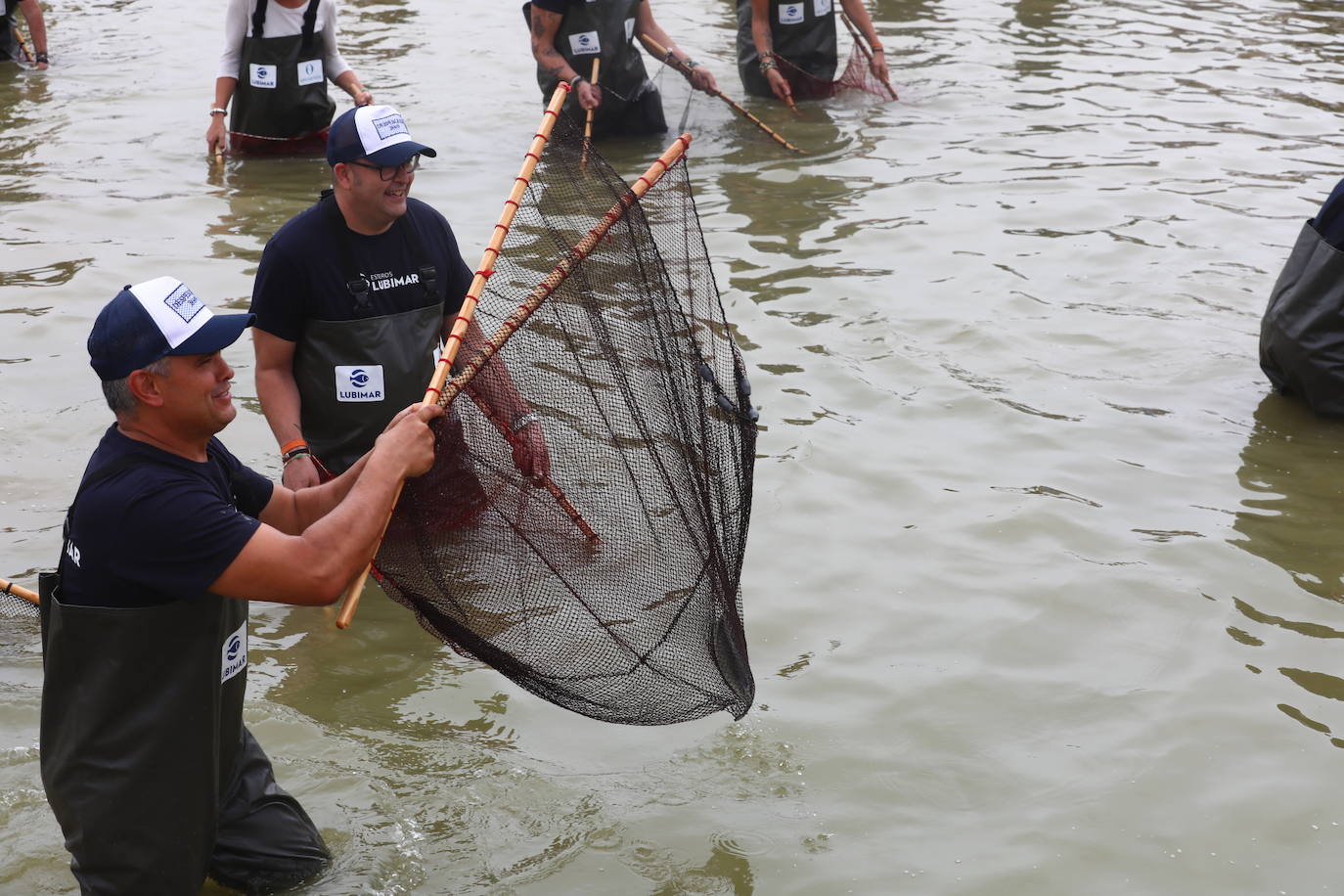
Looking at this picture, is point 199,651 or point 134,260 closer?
point 199,651

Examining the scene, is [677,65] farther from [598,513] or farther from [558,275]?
[598,513]

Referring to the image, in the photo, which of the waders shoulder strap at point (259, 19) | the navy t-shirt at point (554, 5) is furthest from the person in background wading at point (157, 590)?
the navy t-shirt at point (554, 5)

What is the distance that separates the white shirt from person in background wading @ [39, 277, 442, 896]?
6.38 metres

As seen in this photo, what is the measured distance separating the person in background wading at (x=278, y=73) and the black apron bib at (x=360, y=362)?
394 centimetres

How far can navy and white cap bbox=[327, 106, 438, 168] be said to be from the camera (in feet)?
15.2

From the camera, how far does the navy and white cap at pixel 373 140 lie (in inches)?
183

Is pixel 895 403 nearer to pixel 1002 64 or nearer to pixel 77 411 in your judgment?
pixel 77 411

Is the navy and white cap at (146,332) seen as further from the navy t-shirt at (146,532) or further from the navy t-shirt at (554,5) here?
the navy t-shirt at (554,5)

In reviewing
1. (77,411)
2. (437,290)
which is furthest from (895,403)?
(77,411)

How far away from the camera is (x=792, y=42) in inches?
454

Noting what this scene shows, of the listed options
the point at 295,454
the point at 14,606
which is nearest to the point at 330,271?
the point at 295,454

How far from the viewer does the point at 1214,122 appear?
11.2 metres

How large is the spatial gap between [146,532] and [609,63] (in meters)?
7.74

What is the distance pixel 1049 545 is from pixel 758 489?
1285mm
